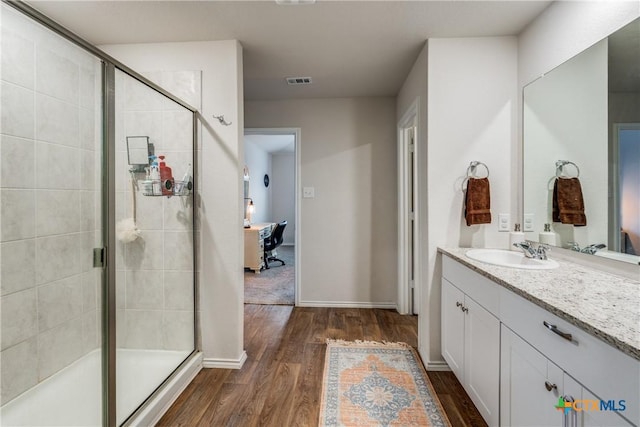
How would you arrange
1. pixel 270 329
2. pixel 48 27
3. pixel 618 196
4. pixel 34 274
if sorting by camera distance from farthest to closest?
pixel 270 329 → pixel 34 274 → pixel 618 196 → pixel 48 27

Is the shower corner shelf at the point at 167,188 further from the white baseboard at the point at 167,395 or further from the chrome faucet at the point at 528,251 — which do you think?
the chrome faucet at the point at 528,251

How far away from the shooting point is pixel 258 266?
4.80 meters

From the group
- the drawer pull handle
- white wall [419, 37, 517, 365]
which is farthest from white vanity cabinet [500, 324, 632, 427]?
white wall [419, 37, 517, 365]

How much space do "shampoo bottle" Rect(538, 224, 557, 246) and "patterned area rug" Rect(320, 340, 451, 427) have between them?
3.77 ft

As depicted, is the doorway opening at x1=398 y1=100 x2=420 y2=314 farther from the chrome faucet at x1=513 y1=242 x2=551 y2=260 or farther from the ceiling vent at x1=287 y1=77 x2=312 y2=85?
the chrome faucet at x1=513 y1=242 x2=551 y2=260

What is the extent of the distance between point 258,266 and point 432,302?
3.27 m

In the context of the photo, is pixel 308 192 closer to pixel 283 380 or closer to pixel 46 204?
pixel 283 380

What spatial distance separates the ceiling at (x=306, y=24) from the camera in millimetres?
1730

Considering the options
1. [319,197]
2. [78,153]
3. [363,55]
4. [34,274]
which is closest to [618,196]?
[363,55]

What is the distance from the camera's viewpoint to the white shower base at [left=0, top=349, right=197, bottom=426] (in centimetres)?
141

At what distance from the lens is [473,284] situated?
5.16 feet

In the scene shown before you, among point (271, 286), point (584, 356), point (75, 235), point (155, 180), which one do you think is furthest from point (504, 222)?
point (271, 286)

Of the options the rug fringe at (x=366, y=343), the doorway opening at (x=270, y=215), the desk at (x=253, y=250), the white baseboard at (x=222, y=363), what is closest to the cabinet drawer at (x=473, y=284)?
the rug fringe at (x=366, y=343)

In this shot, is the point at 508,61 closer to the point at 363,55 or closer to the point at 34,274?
the point at 363,55
